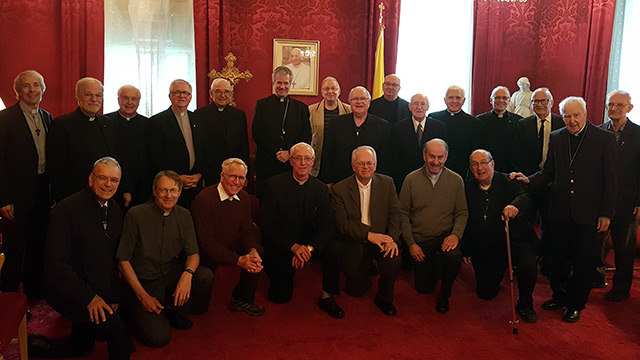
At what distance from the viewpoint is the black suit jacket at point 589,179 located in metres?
3.54

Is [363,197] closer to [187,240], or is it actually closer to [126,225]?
[187,240]

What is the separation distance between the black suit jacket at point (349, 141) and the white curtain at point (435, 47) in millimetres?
3035

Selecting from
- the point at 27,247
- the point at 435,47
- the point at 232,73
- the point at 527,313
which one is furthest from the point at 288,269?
the point at 435,47

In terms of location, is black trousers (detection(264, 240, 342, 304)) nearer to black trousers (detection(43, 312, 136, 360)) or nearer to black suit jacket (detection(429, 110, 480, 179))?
black trousers (detection(43, 312, 136, 360))

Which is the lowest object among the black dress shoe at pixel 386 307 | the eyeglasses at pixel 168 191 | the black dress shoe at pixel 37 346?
the black dress shoe at pixel 386 307

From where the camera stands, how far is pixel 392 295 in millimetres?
3773

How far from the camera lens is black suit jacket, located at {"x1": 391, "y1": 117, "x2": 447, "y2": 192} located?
14.9 feet

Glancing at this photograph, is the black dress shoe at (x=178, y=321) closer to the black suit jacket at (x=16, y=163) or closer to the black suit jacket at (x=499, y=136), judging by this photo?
the black suit jacket at (x=16, y=163)

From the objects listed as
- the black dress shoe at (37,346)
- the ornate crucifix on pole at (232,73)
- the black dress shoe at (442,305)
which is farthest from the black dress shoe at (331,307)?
the ornate crucifix on pole at (232,73)

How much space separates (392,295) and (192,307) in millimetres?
1475

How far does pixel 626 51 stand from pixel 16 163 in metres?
6.71

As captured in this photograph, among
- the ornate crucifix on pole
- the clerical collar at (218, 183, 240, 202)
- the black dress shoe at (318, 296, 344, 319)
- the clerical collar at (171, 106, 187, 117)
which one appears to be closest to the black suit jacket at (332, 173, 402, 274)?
the black dress shoe at (318, 296, 344, 319)

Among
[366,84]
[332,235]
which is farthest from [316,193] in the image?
[366,84]

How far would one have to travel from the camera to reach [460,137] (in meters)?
4.75
